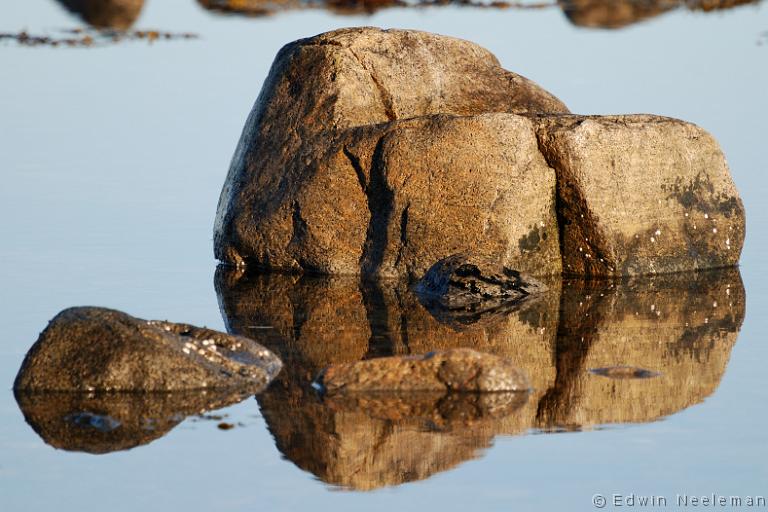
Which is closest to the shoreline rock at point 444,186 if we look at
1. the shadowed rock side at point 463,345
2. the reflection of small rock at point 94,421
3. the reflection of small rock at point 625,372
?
the shadowed rock side at point 463,345

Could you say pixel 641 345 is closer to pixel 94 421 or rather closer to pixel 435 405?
pixel 435 405

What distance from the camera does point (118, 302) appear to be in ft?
45.8

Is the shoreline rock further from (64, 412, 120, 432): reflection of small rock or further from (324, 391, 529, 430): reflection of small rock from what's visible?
(64, 412, 120, 432): reflection of small rock

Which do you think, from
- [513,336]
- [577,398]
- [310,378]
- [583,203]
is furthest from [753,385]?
[583,203]

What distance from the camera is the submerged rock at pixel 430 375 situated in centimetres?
1078

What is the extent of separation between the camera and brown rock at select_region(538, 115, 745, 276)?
585 inches

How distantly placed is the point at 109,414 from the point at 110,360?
19.3 inches

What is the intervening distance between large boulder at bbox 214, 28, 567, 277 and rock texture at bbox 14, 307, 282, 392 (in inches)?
167

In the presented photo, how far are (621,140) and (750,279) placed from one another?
5.77 feet

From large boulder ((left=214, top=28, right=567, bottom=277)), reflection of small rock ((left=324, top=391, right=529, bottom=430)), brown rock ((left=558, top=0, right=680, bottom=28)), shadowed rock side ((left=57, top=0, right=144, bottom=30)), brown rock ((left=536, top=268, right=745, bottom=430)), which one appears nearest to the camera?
reflection of small rock ((left=324, top=391, right=529, bottom=430))

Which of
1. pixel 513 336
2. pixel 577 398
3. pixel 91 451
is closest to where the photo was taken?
pixel 91 451

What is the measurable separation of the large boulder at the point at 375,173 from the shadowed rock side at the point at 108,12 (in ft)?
68.0

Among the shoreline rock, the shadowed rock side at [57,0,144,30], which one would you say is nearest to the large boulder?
the shoreline rock

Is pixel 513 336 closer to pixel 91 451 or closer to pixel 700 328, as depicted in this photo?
pixel 700 328
